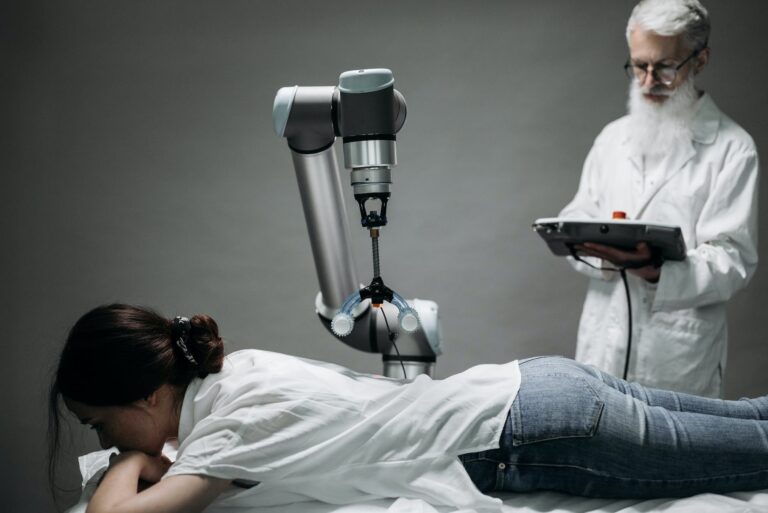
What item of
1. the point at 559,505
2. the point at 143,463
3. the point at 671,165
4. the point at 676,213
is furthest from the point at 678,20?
the point at 143,463

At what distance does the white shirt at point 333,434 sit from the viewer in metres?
1.31

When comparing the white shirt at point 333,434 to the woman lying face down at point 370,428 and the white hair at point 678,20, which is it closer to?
the woman lying face down at point 370,428

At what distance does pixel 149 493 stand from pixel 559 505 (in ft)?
2.41

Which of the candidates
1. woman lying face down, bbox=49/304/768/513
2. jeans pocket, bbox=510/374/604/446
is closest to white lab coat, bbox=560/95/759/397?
woman lying face down, bbox=49/304/768/513

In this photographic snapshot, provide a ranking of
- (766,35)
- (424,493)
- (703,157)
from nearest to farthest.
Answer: (424,493) → (703,157) → (766,35)

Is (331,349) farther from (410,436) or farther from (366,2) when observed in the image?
(410,436)

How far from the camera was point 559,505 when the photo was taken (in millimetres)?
1426

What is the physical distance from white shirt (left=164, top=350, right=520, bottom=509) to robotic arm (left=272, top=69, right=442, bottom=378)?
0.13m

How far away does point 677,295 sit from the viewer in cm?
205

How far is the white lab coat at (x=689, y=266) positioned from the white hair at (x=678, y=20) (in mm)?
205

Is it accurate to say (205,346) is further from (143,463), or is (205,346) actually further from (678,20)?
(678,20)

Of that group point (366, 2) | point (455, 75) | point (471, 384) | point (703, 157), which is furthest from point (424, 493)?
point (366, 2)

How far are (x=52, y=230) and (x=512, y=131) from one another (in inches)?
73.1

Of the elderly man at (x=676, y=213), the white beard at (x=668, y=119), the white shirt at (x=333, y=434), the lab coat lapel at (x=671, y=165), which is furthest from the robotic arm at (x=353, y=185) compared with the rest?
the white beard at (x=668, y=119)
